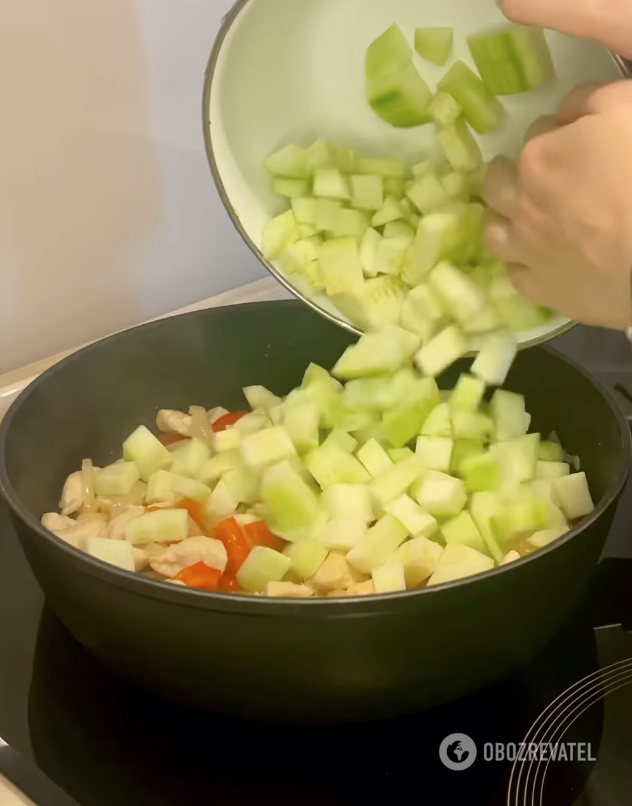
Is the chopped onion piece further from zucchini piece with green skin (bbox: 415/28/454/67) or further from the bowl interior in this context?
zucchini piece with green skin (bbox: 415/28/454/67)

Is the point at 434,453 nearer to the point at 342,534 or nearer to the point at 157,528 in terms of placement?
the point at 342,534

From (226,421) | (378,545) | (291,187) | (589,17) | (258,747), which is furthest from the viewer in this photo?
A: (226,421)

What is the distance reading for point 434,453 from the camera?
2.83 feet

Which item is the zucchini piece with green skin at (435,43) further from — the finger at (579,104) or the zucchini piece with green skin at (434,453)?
the zucchini piece with green skin at (434,453)

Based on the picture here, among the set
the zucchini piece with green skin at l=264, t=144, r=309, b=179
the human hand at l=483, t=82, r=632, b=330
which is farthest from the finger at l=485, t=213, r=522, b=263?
the zucchini piece with green skin at l=264, t=144, r=309, b=179

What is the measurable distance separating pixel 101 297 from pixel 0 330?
0.43 feet

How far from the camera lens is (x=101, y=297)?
43.5 inches

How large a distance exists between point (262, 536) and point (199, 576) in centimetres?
9

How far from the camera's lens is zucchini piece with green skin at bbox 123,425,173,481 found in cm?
92

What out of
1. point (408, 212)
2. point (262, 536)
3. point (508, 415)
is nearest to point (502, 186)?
point (408, 212)

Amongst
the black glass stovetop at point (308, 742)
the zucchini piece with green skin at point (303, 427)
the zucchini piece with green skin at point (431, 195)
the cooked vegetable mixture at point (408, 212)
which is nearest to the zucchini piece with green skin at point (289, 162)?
the cooked vegetable mixture at point (408, 212)

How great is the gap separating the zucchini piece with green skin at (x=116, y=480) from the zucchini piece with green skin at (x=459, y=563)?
0.33 meters

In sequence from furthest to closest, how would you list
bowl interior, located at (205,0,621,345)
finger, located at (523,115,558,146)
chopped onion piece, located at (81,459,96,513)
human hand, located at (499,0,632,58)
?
1. chopped onion piece, located at (81,459,96,513)
2. bowl interior, located at (205,0,621,345)
3. finger, located at (523,115,558,146)
4. human hand, located at (499,0,632,58)

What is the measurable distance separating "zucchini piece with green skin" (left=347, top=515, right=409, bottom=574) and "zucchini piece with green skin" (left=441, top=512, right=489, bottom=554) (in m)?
0.04
